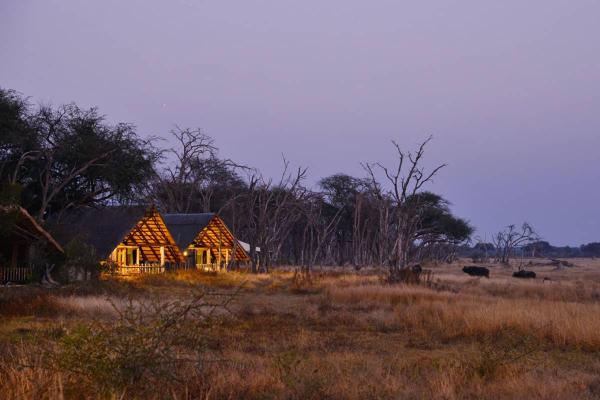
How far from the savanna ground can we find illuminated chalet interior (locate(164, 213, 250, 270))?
19.5m

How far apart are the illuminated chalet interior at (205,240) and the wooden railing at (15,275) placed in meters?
15.6

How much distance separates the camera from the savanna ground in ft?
23.1

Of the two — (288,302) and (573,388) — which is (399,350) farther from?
(288,302)

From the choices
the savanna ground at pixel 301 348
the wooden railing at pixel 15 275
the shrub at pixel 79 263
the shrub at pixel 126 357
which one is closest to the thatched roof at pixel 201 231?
the shrub at pixel 79 263

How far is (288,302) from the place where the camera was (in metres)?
23.6

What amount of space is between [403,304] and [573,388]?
1195 centimetres

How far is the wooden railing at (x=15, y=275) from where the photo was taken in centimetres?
2733

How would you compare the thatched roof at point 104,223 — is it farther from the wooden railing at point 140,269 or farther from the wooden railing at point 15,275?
the wooden railing at point 15,275

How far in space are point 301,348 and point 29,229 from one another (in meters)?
17.7

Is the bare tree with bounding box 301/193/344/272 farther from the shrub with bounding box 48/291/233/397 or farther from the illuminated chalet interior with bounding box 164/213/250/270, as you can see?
the shrub with bounding box 48/291/233/397

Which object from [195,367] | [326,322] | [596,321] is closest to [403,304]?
[326,322]

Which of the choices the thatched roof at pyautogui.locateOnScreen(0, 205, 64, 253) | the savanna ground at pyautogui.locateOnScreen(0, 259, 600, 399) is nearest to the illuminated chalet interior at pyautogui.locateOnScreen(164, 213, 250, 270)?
the thatched roof at pyautogui.locateOnScreen(0, 205, 64, 253)

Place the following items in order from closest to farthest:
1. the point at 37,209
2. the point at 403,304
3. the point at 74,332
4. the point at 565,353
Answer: the point at 74,332, the point at 565,353, the point at 403,304, the point at 37,209

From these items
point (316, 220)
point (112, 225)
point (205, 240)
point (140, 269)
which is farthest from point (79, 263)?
point (316, 220)
